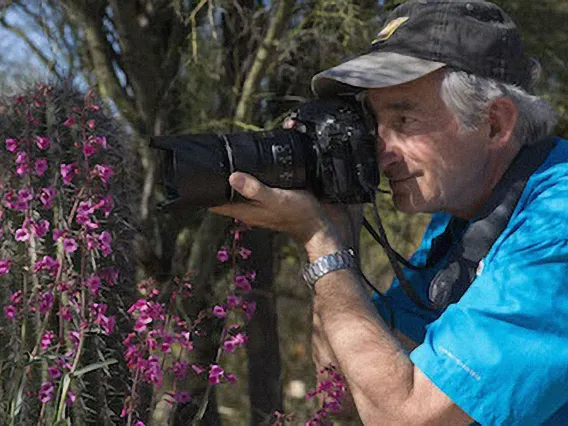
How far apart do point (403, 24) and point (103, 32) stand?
79.8 inches

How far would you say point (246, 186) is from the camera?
1.66 meters

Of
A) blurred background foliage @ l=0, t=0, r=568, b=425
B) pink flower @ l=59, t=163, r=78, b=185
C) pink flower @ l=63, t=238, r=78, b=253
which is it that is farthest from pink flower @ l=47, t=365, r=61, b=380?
blurred background foliage @ l=0, t=0, r=568, b=425

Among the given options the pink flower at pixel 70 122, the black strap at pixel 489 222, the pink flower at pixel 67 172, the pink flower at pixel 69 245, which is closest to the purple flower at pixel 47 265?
the pink flower at pixel 69 245

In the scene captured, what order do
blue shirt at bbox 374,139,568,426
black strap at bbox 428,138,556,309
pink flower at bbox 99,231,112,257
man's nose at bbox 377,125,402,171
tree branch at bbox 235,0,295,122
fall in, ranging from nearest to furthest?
1. blue shirt at bbox 374,139,568,426
2. black strap at bbox 428,138,556,309
3. man's nose at bbox 377,125,402,171
4. pink flower at bbox 99,231,112,257
5. tree branch at bbox 235,0,295,122

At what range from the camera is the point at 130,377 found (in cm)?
208

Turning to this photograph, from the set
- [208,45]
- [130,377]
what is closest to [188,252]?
[208,45]

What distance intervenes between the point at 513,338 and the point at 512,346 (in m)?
0.01

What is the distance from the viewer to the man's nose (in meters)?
1.75

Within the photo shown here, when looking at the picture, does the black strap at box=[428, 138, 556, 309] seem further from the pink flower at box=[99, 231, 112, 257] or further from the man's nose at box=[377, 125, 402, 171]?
the pink flower at box=[99, 231, 112, 257]

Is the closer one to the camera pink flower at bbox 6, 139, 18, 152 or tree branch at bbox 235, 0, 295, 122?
pink flower at bbox 6, 139, 18, 152

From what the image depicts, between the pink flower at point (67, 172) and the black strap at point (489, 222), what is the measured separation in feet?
2.46

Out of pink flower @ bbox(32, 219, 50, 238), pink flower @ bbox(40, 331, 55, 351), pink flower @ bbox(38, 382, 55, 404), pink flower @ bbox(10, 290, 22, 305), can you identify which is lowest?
pink flower @ bbox(38, 382, 55, 404)

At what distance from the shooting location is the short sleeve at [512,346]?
143cm

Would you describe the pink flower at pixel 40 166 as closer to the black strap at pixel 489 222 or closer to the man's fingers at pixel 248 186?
the man's fingers at pixel 248 186
